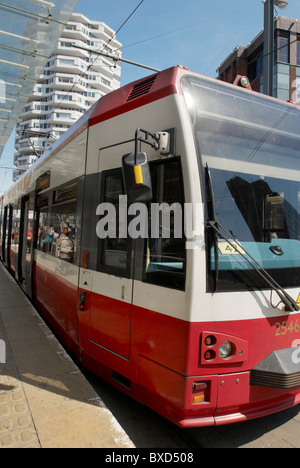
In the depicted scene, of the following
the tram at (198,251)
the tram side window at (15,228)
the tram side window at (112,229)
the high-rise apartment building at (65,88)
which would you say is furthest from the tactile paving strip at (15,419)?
the high-rise apartment building at (65,88)

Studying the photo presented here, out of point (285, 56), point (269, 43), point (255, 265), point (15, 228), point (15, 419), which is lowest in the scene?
point (15, 419)

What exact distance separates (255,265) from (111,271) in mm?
1383

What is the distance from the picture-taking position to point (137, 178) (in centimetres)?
251

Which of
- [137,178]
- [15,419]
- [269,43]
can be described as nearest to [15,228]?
[15,419]

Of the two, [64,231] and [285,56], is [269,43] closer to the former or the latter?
[64,231]

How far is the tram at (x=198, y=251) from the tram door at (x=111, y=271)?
0.02 meters

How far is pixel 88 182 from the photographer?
389 centimetres

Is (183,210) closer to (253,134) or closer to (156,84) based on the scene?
(253,134)

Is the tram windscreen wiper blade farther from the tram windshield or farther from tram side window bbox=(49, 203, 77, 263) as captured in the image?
tram side window bbox=(49, 203, 77, 263)

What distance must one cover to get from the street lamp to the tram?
5.41 meters

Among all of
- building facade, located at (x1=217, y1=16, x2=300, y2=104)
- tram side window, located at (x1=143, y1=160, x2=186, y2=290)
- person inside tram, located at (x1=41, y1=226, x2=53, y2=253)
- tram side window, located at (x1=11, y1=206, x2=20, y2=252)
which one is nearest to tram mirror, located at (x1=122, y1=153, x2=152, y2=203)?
tram side window, located at (x1=143, y1=160, x2=186, y2=290)

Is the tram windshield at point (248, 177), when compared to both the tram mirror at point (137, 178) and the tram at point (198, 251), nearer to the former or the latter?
the tram at point (198, 251)

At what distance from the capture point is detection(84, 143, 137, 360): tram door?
10.4ft
